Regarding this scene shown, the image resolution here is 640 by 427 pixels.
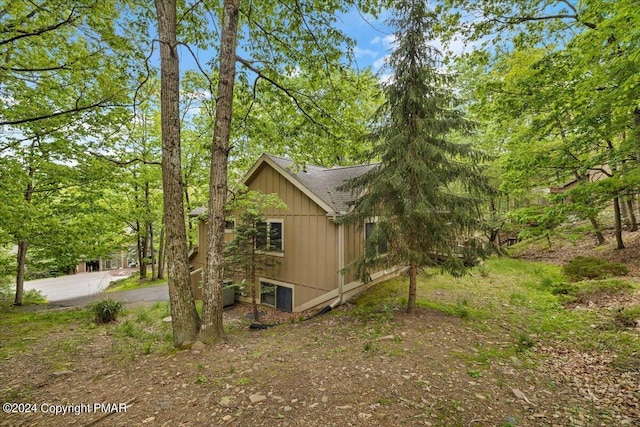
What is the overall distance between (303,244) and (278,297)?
2.46 m

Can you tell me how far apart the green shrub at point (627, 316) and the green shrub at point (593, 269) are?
305 cm

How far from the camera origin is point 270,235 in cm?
922

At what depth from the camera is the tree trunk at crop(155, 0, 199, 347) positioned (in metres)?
4.50

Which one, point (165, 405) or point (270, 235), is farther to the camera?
point (270, 235)

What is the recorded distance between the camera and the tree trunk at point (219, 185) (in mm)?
4680

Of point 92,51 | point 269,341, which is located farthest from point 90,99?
point 269,341

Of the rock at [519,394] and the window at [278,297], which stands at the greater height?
the rock at [519,394]


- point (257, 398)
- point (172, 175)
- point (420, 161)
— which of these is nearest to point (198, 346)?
point (257, 398)

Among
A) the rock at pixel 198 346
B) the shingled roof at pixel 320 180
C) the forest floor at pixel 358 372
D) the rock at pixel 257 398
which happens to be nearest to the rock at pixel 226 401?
the forest floor at pixel 358 372

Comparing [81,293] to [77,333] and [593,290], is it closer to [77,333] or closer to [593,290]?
[77,333]

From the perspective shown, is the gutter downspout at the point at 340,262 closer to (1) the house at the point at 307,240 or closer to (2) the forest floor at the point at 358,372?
(1) the house at the point at 307,240

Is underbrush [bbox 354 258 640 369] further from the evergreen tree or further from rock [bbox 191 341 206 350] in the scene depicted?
rock [bbox 191 341 206 350]

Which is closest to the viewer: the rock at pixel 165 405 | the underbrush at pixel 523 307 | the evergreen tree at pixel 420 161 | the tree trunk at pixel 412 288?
the rock at pixel 165 405

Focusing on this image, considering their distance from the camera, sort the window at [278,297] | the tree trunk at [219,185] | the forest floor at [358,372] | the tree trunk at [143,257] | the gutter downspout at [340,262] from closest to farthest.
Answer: the forest floor at [358,372] → the tree trunk at [219,185] → the gutter downspout at [340,262] → the window at [278,297] → the tree trunk at [143,257]
